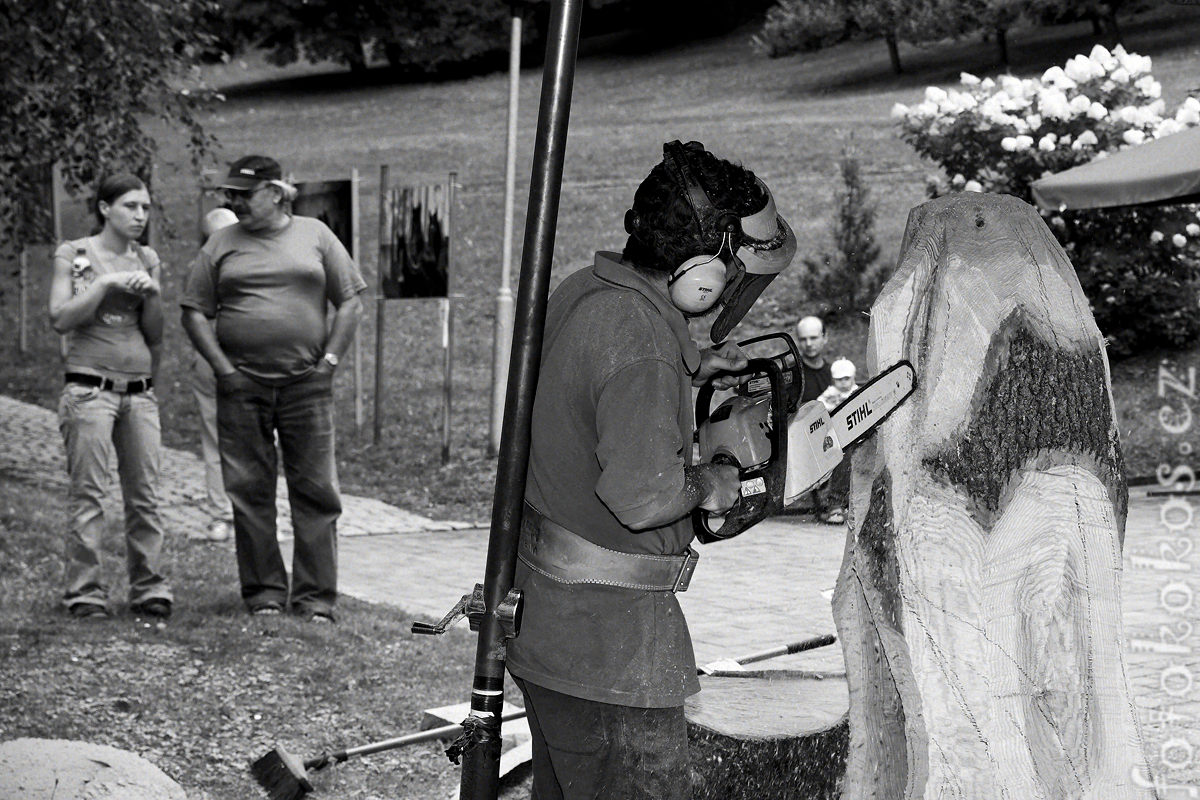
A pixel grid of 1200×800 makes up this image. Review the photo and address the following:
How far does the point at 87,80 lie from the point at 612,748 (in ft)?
28.1

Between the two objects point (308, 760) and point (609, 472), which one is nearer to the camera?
point (609, 472)

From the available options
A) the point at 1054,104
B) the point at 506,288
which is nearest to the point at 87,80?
the point at 506,288

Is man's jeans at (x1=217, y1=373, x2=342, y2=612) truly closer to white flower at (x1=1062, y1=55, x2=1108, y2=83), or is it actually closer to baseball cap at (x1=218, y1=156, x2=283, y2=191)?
baseball cap at (x1=218, y1=156, x2=283, y2=191)

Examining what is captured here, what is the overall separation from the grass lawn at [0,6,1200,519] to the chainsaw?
7260 mm

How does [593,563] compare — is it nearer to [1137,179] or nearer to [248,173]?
[248,173]

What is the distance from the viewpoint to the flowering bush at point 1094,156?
12.4 m

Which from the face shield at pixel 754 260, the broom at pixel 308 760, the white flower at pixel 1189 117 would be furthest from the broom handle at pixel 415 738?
the white flower at pixel 1189 117

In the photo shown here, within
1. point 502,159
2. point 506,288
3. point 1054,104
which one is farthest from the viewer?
point 502,159

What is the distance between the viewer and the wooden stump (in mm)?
3754

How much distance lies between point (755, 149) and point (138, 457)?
59.0ft

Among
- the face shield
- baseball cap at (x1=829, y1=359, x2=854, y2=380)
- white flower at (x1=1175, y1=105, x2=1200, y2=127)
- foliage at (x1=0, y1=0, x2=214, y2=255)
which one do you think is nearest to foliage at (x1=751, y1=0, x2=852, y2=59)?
white flower at (x1=1175, y1=105, x2=1200, y2=127)

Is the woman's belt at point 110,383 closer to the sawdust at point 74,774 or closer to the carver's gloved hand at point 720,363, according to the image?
the sawdust at point 74,774

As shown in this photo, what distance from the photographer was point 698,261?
2.84m

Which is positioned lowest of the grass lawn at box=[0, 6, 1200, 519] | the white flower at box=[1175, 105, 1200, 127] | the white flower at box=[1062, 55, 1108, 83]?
the grass lawn at box=[0, 6, 1200, 519]
